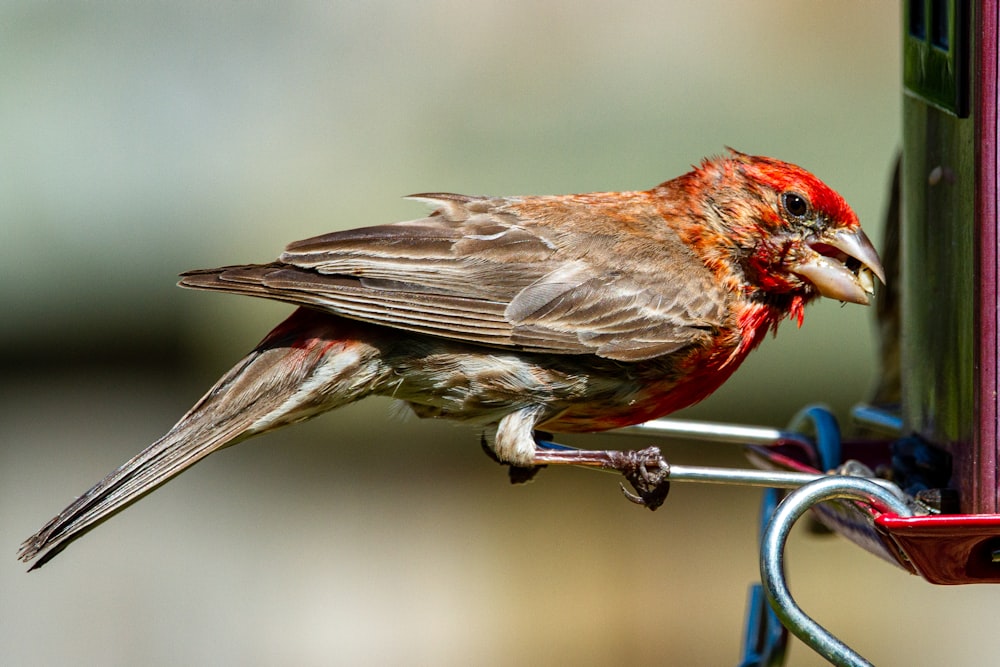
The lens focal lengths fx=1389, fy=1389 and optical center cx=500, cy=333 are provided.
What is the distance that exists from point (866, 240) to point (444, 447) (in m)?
5.08

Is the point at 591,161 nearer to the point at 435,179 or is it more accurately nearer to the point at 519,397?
the point at 435,179

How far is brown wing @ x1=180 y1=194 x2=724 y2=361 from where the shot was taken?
429 cm

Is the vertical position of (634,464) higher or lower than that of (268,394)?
lower

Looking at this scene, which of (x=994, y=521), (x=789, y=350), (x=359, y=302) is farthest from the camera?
(x=789, y=350)

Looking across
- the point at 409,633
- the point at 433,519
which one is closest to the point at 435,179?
the point at 433,519

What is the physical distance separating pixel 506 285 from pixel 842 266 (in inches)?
42.9

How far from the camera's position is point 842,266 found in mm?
4496

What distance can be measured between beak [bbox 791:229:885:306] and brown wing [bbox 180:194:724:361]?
1.03 feet

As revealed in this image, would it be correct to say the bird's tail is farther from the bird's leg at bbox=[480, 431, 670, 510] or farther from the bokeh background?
the bokeh background

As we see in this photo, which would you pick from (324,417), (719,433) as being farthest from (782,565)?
(324,417)

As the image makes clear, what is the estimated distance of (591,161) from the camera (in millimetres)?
8977

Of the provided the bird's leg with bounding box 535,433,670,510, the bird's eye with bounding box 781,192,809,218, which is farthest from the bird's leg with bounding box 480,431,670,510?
the bird's eye with bounding box 781,192,809,218

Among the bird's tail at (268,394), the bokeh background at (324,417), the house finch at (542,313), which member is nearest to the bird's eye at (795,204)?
the house finch at (542,313)

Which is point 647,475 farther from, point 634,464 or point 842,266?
point 842,266
